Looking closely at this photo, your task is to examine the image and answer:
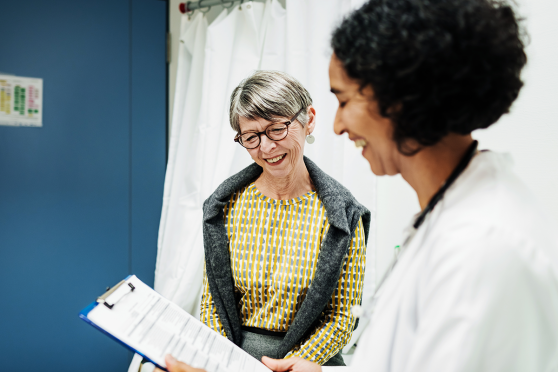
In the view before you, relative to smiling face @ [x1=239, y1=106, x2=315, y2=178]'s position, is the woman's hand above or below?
below

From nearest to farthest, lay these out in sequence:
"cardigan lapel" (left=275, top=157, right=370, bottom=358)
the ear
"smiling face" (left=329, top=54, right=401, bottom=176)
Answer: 1. "smiling face" (left=329, top=54, right=401, bottom=176)
2. "cardigan lapel" (left=275, top=157, right=370, bottom=358)
3. the ear

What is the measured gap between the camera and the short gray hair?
1.07 meters

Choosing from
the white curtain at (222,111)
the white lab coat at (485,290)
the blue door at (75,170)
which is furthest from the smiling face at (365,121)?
the blue door at (75,170)

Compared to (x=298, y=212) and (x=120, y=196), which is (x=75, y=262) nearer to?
(x=120, y=196)

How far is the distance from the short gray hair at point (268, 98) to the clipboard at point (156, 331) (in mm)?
545

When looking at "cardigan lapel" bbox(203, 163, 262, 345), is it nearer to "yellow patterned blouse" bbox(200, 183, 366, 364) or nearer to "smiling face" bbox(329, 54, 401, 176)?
"yellow patterned blouse" bbox(200, 183, 366, 364)

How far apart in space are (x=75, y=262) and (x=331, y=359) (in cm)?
142

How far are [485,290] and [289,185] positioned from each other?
31.9 inches

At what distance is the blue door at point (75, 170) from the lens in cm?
181

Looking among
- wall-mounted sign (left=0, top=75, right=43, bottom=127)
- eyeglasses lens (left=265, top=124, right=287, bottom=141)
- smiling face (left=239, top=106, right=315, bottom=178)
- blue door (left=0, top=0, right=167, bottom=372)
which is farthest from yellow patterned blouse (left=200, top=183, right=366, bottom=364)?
wall-mounted sign (left=0, top=75, right=43, bottom=127)

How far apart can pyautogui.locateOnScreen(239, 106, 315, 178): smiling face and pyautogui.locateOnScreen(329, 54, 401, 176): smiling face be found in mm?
480

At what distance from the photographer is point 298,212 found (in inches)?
46.1

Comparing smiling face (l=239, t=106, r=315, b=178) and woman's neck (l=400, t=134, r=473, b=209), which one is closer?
woman's neck (l=400, t=134, r=473, b=209)

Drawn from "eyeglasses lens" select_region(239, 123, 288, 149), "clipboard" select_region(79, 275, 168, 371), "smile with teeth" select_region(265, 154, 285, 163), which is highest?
"eyeglasses lens" select_region(239, 123, 288, 149)
